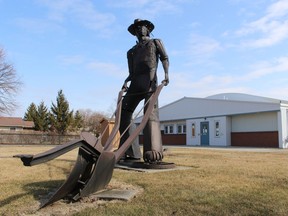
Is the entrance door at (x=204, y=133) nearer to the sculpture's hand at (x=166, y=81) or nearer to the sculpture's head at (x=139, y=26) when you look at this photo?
the sculpture's head at (x=139, y=26)

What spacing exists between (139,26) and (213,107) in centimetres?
2275

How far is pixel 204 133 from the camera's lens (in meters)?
31.8

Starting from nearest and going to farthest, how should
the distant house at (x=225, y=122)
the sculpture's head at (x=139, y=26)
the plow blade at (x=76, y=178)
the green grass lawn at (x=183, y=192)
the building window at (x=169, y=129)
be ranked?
the green grass lawn at (x=183, y=192) → the plow blade at (x=76, y=178) → the sculpture's head at (x=139, y=26) → the distant house at (x=225, y=122) → the building window at (x=169, y=129)

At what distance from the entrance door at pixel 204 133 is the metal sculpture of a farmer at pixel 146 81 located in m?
23.2

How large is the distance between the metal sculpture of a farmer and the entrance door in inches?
914

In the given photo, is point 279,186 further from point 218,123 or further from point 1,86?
point 1,86

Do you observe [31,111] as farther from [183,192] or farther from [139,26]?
[183,192]

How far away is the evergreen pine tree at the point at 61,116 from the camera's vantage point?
5219 centimetres

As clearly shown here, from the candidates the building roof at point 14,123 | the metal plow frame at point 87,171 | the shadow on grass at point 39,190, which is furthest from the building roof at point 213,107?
the building roof at point 14,123

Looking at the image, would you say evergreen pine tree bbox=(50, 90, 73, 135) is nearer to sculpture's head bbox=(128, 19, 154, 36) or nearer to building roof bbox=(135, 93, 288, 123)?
building roof bbox=(135, 93, 288, 123)

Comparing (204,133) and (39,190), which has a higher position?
(204,133)

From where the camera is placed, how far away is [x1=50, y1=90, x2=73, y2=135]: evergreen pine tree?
52.2 m

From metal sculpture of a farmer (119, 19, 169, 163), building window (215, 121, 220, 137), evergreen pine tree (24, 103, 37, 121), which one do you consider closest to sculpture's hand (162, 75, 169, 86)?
metal sculpture of a farmer (119, 19, 169, 163)

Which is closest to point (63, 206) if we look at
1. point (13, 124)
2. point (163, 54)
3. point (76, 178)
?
point (76, 178)
